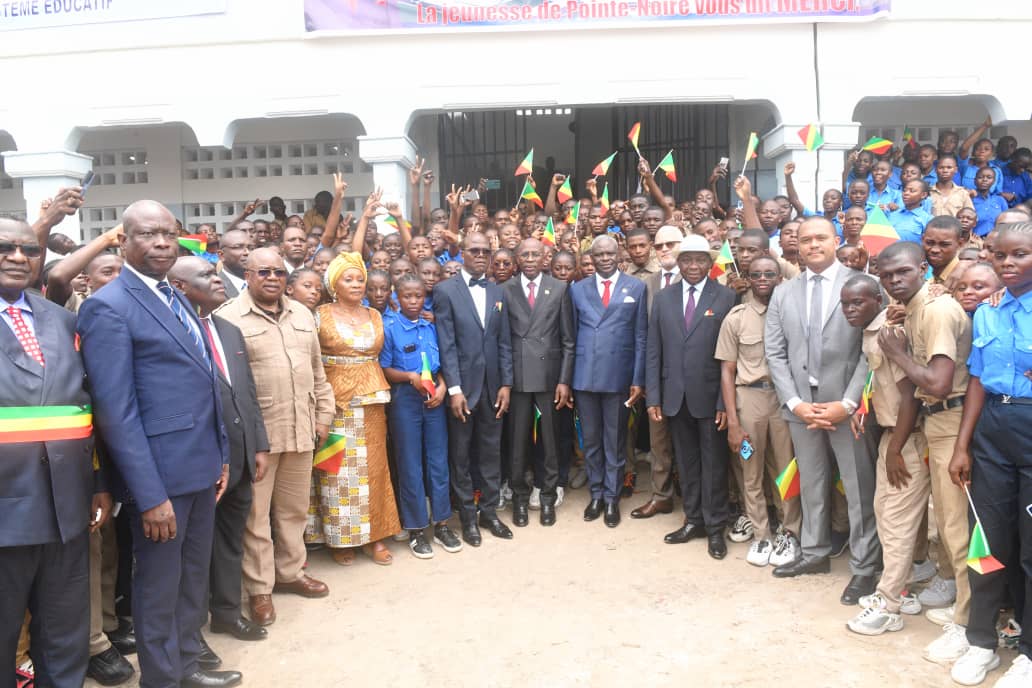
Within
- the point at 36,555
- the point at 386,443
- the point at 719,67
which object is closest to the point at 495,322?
the point at 386,443

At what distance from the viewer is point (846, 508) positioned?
470 cm

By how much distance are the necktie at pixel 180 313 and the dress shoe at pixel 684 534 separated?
3229mm

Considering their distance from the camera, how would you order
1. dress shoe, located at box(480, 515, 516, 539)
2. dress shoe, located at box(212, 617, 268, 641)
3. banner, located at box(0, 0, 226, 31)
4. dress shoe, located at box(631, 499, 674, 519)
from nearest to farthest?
dress shoe, located at box(212, 617, 268, 641) < dress shoe, located at box(480, 515, 516, 539) < dress shoe, located at box(631, 499, 674, 519) < banner, located at box(0, 0, 226, 31)

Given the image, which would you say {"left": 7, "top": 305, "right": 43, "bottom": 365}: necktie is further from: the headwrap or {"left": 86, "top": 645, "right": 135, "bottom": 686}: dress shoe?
the headwrap

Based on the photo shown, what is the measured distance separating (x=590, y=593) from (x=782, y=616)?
103cm

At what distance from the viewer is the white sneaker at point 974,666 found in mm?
3287

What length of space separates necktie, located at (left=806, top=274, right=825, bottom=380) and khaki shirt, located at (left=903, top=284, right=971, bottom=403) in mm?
676

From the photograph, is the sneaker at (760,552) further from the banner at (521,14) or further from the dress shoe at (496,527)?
the banner at (521,14)

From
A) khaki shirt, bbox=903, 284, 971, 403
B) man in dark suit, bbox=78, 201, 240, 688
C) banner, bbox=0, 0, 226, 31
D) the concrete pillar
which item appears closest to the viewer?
man in dark suit, bbox=78, 201, 240, 688

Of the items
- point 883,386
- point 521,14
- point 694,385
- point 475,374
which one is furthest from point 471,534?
point 521,14

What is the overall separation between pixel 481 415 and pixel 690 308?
62.2 inches

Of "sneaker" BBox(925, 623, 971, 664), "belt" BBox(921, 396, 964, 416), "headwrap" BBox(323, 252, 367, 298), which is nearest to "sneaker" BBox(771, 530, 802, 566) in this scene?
"sneaker" BBox(925, 623, 971, 664)

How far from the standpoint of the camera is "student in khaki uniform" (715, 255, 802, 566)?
4.64 m

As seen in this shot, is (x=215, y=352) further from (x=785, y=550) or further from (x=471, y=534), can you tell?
(x=785, y=550)
